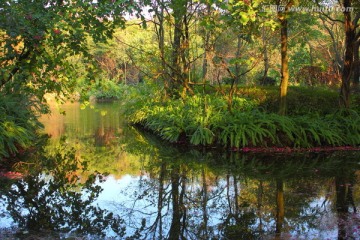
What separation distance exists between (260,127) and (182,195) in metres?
3.95

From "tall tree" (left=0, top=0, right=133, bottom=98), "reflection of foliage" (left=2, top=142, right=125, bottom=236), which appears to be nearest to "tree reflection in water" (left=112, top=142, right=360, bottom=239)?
"reflection of foliage" (left=2, top=142, right=125, bottom=236)

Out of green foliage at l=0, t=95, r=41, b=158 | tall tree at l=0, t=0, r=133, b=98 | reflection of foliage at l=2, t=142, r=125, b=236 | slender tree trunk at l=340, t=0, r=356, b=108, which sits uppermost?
slender tree trunk at l=340, t=0, r=356, b=108

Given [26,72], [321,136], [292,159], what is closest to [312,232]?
[292,159]

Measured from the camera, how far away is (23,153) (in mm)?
8109

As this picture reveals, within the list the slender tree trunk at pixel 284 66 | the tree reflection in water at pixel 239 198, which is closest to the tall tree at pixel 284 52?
the slender tree trunk at pixel 284 66

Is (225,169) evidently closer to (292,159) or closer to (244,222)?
(292,159)

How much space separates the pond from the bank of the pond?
0.53m

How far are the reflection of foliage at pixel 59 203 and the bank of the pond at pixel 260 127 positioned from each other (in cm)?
331

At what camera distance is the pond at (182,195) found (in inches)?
153

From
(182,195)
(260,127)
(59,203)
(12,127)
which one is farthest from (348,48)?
→ (12,127)

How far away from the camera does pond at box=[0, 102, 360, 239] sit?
12.8ft

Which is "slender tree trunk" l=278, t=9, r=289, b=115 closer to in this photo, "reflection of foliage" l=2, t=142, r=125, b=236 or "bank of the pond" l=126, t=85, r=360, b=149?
"bank of the pond" l=126, t=85, r=360, b=149

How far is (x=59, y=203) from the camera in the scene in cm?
477

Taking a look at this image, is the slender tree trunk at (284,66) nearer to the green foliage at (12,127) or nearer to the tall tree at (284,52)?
the tall tree at (284,52)
